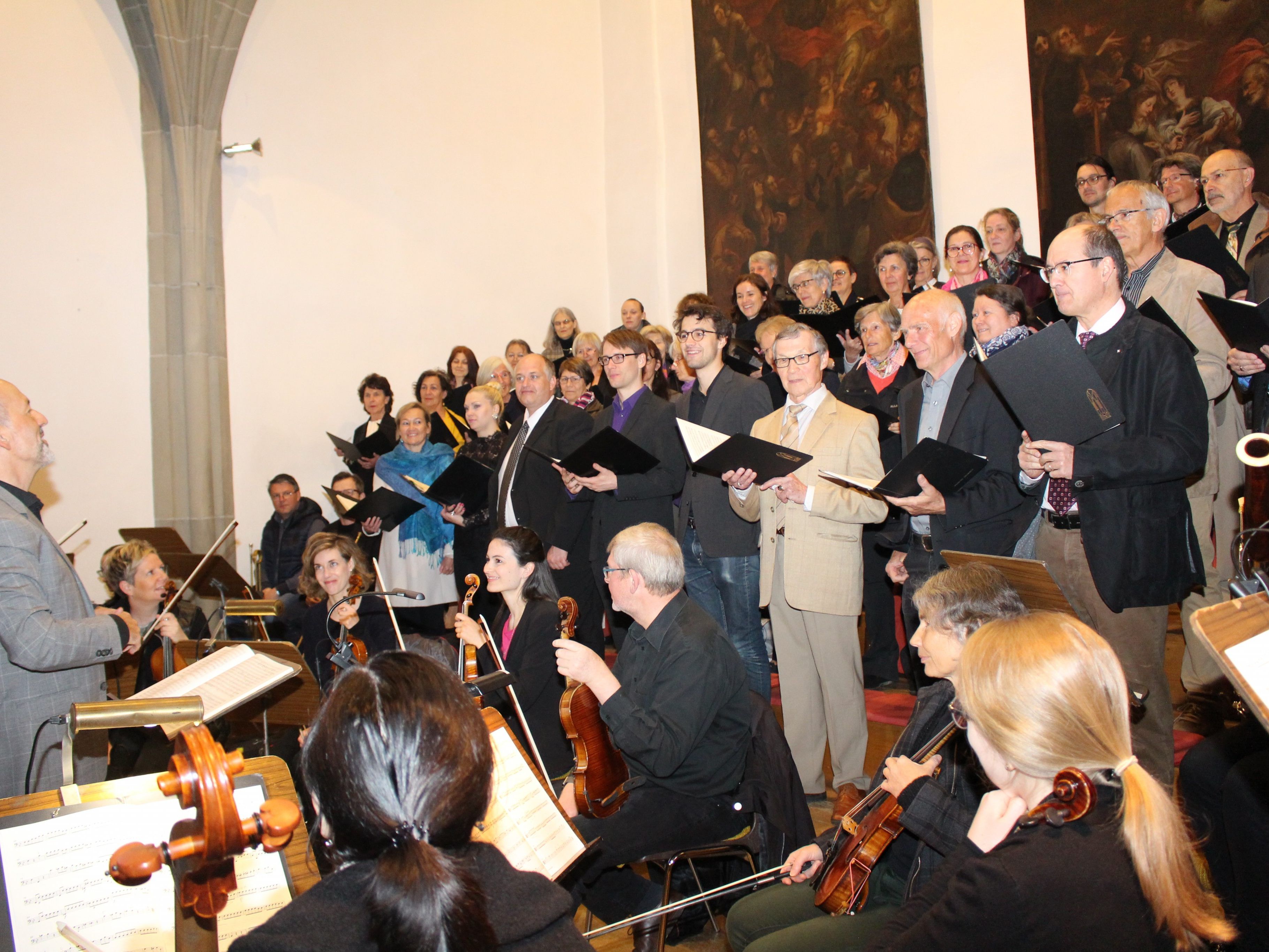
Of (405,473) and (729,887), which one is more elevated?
(405,473)

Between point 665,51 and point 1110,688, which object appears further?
point 665,51

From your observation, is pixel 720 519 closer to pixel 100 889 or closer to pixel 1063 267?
pixel 1063 267

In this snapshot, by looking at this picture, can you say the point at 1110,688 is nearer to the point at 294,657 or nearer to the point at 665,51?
the point at 294,657

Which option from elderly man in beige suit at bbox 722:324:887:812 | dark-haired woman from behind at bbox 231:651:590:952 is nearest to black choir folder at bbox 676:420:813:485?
elderly man in beige suit at bbox 722:324:887:812

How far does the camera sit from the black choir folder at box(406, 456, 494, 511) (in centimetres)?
506

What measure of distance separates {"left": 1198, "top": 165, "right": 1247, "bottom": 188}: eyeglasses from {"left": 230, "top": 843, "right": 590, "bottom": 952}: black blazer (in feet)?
15.2

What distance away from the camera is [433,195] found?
30.6 ft

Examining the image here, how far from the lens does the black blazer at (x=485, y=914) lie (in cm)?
117

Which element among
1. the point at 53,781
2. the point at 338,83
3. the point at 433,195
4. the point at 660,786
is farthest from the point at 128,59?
the point at 660,786

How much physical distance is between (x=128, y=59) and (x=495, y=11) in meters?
3.65

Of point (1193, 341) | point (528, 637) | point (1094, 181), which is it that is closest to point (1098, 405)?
point (1193, 341)

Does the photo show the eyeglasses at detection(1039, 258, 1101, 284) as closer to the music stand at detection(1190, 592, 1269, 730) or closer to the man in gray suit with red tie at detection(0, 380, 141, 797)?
the music stand at detection(1190, 592, 1269, 730)

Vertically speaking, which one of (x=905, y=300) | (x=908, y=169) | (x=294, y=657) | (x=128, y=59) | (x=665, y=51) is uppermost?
(x=665, y=51)

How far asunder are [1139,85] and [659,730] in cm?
611
